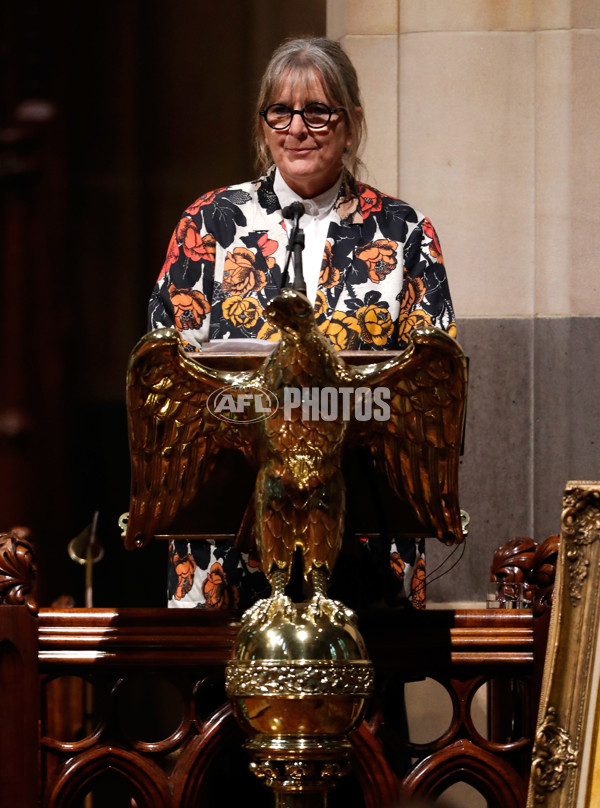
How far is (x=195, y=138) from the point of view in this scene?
12.6 feet

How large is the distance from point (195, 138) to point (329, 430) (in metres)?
2.35

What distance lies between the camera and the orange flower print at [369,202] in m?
2.40

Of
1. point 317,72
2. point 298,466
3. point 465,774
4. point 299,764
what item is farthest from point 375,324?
point 299,764

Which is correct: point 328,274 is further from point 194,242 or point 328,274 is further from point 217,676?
point 217,676

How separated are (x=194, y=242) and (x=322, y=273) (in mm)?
222

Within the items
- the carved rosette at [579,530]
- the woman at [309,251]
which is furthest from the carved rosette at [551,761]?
the woman at [309,251]

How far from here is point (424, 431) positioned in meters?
1.74

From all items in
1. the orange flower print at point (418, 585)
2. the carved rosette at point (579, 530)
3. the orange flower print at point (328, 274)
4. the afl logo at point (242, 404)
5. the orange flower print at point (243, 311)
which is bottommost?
the orange flower print at point (418, 585)

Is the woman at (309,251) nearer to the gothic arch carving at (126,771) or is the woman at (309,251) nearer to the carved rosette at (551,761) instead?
the gothic arch carving at (126,771)

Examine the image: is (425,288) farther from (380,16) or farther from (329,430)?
(380,16)

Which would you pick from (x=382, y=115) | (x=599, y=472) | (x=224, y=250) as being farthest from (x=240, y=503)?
(x=382, y=115)

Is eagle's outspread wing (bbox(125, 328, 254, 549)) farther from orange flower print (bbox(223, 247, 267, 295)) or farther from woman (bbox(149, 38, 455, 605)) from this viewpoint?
orange flower print (bbox(223, 247, 267, 295))

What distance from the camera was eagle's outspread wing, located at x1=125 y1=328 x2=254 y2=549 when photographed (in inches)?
67.0

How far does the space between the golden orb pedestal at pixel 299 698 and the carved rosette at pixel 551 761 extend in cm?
25
